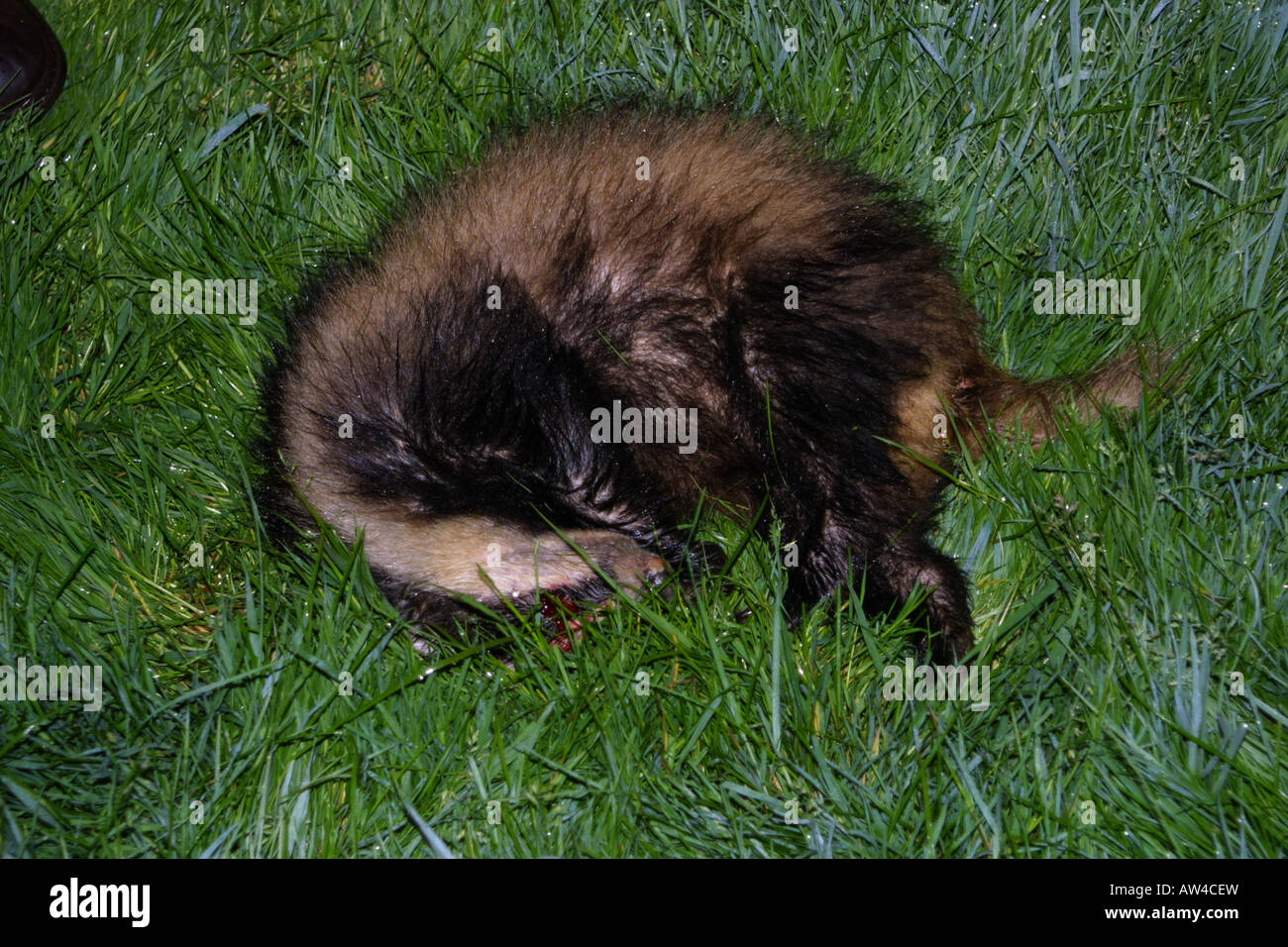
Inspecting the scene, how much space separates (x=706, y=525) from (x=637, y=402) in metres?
0.43

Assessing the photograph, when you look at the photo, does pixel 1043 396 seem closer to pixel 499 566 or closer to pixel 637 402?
pixel 637 402

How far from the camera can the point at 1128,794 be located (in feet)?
8.93

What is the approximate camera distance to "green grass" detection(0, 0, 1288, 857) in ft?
9.05

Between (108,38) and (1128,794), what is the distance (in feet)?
15.0

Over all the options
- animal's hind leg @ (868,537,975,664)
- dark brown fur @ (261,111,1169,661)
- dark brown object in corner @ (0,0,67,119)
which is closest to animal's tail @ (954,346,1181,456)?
dark brown fur @ (261,111,1169,661)

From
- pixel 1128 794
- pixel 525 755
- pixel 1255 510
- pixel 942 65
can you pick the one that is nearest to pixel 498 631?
pixel 525 755

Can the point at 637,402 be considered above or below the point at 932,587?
above

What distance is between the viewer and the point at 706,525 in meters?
3.47

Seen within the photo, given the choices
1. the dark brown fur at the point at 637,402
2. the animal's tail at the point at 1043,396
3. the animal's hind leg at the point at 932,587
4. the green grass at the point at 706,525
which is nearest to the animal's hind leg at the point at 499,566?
the dark brown fur at the point at 637,402

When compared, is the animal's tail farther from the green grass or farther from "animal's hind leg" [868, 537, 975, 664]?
"animal's hind leg" [868, 537, 975, 664]

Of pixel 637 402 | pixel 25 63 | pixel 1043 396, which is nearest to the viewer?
pixel 637 402

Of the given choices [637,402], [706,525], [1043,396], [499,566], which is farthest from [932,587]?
[499,566]

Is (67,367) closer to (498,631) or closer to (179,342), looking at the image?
(179,342)
